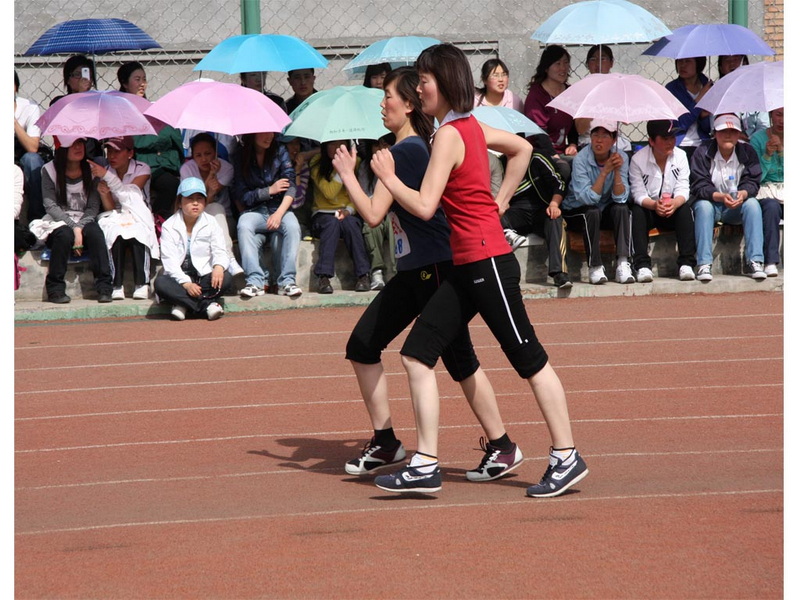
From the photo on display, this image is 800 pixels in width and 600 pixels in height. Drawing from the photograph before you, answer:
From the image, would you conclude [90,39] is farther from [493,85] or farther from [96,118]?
[493,85]

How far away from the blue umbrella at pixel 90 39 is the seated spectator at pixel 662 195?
5.52 metres

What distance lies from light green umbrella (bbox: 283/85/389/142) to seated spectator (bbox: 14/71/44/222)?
2.44 m

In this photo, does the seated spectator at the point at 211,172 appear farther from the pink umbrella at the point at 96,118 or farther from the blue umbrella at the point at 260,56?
the blue umbrella at the point at 260,56

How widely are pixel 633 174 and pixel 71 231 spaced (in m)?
5.33

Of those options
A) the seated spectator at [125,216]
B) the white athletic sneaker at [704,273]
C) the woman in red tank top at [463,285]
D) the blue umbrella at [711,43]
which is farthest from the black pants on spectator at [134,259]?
the woman in red tank top at [463,285]

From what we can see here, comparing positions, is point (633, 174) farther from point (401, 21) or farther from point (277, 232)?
point (401, 21)

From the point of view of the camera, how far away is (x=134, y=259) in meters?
11.2

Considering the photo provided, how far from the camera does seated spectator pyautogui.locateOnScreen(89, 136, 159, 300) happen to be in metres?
11.1

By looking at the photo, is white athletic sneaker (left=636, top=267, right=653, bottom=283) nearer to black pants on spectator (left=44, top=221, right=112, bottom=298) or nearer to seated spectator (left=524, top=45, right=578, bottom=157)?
seated spectator (left=524, top=45, right=578, bottom=157)

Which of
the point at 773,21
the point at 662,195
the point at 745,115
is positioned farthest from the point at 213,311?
the point at 773,21

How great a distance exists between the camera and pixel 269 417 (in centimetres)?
745

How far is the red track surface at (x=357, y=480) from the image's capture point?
4.62 meters

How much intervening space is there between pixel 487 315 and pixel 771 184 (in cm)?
725

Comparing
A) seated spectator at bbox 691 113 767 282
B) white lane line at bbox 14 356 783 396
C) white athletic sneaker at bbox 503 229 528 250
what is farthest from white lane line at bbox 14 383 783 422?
white athletic sneaker at bbox 503 229 528 250
